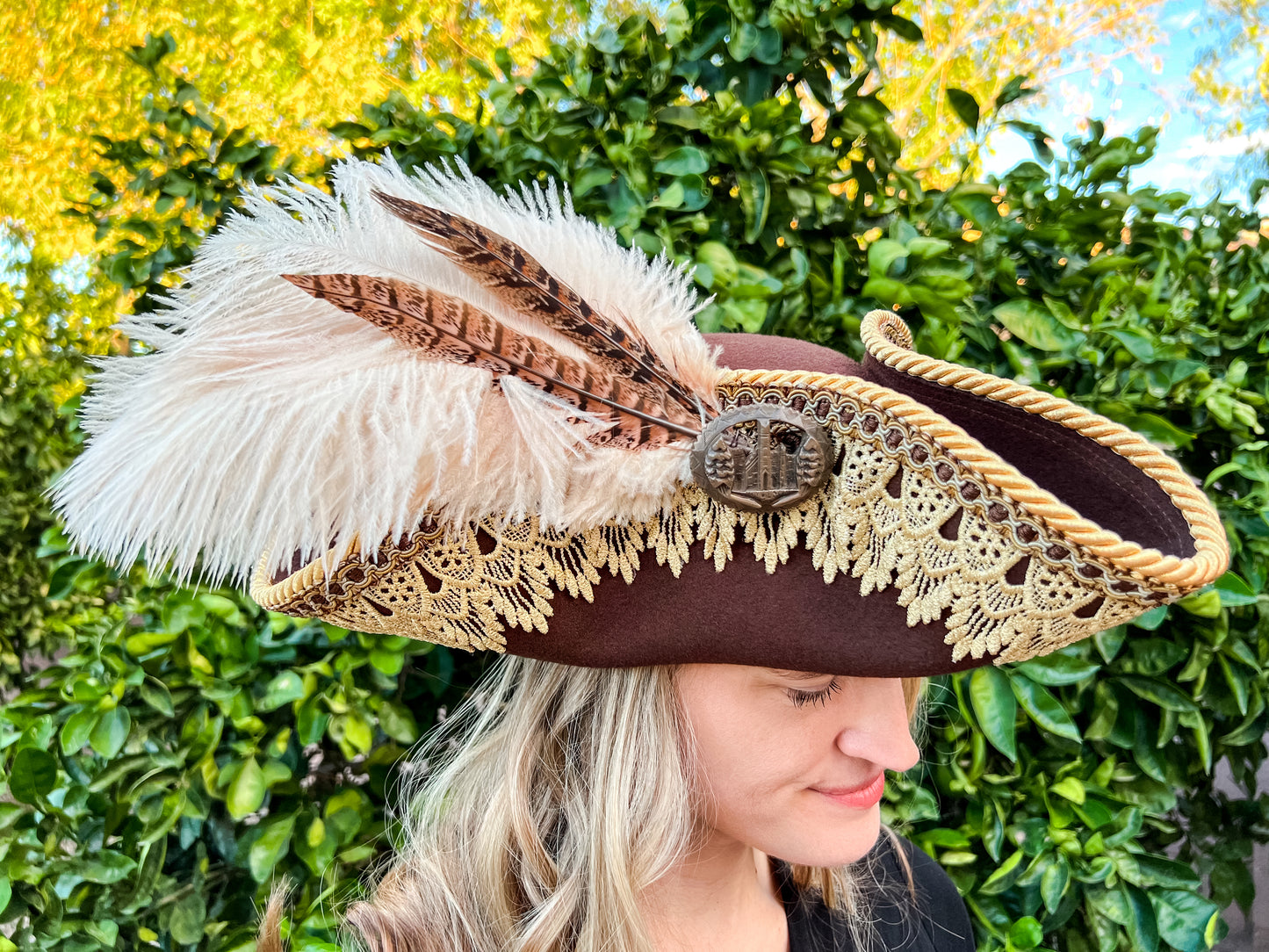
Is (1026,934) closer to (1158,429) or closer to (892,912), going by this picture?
(892,912)

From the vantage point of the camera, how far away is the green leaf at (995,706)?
133 cm

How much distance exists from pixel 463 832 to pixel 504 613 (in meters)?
0.44

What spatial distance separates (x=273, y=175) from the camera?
1.70 metres

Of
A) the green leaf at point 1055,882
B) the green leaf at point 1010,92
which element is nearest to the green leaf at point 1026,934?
the green leaf at point 1055,882

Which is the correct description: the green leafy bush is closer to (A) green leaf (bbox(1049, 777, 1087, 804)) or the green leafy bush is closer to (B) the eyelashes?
(A) green leaf (bbox(1049, 777, 1087, 804))

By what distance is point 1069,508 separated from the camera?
0.69 m

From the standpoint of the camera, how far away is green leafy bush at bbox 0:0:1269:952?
131cm

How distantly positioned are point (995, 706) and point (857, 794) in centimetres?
49

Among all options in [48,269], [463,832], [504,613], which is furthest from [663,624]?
[48,269]

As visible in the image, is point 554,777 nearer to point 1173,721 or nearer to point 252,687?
point 252,687

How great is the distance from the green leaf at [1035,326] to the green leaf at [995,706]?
56 cm

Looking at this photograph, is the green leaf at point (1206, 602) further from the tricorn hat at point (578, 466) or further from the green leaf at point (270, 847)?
the green leaf at point (270, 847)

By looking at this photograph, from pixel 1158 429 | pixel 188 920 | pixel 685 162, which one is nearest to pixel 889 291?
pixel 685 162

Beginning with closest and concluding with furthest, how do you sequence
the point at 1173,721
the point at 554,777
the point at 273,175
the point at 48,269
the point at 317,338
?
the point at 317,338, the point at 554,777, the point at 1173,721, the point at 273,175, the point at 48,269
